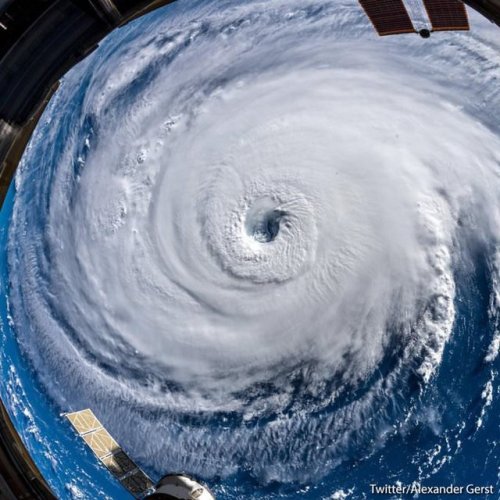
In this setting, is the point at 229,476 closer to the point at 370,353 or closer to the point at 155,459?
the point at 155,459

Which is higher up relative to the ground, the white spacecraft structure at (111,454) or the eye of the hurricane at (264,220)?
the eye of the hurricane at (264,220)

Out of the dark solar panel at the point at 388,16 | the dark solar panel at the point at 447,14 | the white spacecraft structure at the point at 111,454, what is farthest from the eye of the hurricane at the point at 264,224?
the white spacecraft structure at the point at 111,454

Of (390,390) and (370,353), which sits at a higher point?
(370,353)

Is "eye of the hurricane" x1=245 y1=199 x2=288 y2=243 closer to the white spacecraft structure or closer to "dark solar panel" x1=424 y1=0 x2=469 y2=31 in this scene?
"dark solar panel" x1=424 y1=0 x2=469 y2=31

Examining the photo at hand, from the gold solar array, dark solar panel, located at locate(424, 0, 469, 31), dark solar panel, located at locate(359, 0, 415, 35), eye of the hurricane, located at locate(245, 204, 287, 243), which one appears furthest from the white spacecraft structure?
dark solar panel, located at locate(424, 0, 469, 31)

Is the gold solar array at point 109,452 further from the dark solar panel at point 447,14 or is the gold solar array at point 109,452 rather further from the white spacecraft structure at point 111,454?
the dark solar panel at point 447,14

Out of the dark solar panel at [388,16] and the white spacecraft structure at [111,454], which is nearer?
the dark solar panel at [388,16]

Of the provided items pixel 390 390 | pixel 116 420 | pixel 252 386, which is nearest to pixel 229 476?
pixel 252 386
